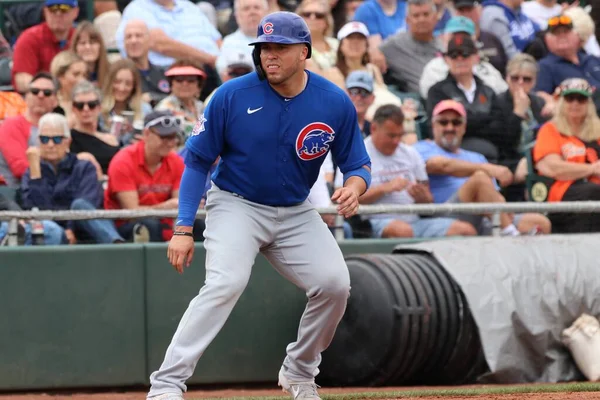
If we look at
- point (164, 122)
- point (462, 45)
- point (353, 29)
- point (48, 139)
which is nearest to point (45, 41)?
point (48, 139)

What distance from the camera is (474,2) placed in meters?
11.9

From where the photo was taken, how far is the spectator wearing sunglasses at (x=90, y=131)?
28.0ft

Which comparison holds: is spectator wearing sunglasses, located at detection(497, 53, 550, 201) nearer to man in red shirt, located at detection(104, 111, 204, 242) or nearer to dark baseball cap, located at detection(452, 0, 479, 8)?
dark baseball cap, located at detection(452, 0, 479, 8)

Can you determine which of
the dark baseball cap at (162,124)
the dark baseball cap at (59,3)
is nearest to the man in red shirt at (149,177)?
the dark baseball cap at (162,124)

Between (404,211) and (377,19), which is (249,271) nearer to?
(404,211)

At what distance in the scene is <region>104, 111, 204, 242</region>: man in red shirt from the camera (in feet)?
26.0

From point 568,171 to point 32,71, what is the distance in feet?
15.6

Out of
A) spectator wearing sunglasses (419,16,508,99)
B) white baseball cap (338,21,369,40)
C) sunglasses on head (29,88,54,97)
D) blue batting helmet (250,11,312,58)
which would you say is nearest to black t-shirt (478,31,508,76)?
spectator wearing sunglasses (419,16,508,99)

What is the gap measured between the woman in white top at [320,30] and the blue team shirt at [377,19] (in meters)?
0.83

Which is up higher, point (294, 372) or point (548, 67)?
point (548, 67)

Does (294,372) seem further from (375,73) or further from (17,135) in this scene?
(375,73)

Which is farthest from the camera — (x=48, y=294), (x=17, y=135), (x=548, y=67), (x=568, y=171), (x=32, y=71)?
(x=548, y=67)

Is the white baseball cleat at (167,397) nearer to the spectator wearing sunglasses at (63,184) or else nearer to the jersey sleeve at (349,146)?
the jersey sleeve at (349,146)

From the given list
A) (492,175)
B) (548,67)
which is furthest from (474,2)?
(492,175)
